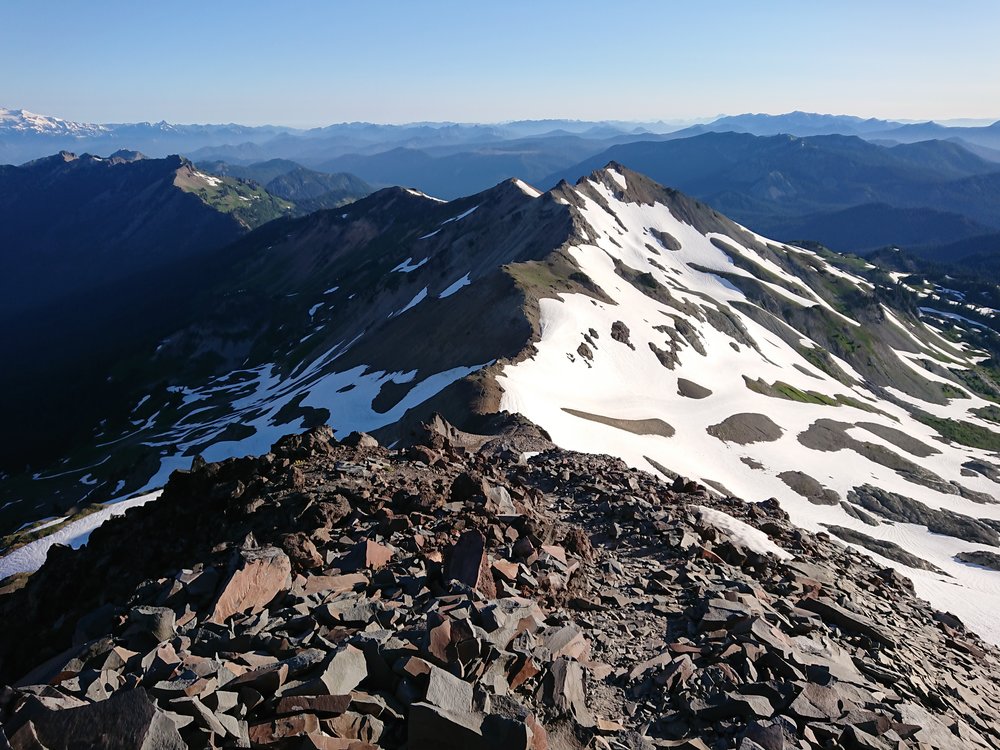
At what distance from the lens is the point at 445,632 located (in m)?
12.3

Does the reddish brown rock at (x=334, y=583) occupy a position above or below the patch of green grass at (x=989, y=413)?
above

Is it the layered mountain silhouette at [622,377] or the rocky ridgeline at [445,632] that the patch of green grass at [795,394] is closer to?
the layered mountain silhouette at [622,377]

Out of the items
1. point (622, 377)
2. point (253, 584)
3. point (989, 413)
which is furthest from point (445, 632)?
point (989, 413)

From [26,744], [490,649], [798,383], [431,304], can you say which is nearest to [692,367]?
[798,383]

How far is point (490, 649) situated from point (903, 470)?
87.8 m

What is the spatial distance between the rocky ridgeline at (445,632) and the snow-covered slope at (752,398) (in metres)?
27.6

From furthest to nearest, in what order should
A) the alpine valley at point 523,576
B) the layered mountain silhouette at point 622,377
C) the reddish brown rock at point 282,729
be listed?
the layered mountain silhouette at point 622,377
the alpine valley at point 523,576
the reddish brown rock at point 282,729

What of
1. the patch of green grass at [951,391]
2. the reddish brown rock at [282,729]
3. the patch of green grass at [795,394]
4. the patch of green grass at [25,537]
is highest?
the reddish brown rock at [282,729]

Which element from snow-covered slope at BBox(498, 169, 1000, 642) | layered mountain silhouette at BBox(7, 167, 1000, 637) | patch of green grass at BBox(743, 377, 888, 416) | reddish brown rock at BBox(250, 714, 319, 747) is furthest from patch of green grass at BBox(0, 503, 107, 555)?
patch of green grass at BBox(743, 377, 888, 416)

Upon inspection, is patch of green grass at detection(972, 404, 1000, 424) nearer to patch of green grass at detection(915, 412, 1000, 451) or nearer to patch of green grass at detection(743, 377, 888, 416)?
patch of green grass at detection(915, 412, 1000, 451)

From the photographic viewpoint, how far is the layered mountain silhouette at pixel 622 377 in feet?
212

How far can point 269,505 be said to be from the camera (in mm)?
22203

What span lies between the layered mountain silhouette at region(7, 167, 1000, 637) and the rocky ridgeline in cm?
2558

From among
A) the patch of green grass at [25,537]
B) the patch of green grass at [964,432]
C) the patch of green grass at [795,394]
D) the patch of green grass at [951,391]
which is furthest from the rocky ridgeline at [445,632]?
the patch of green grass at [951,391]
